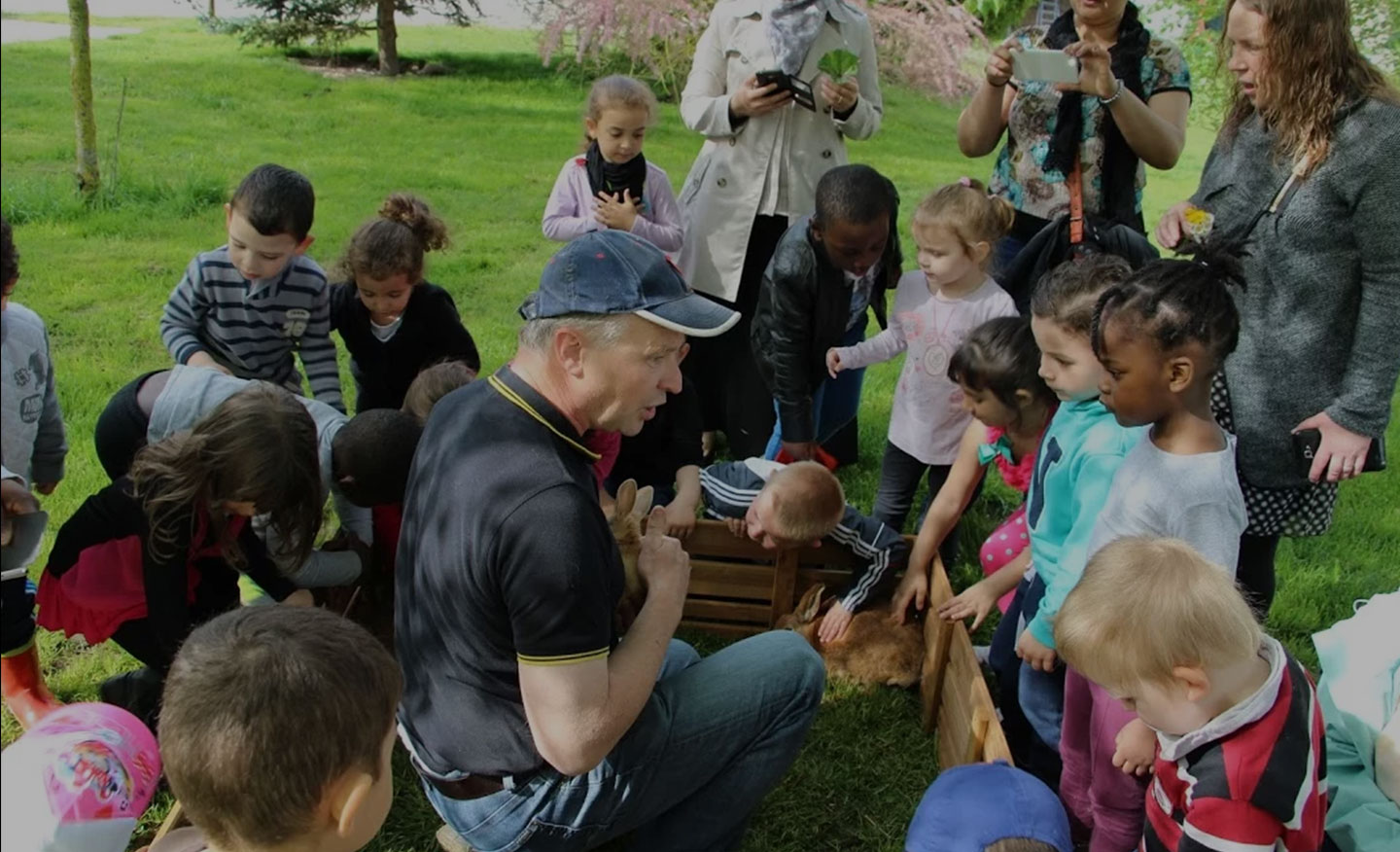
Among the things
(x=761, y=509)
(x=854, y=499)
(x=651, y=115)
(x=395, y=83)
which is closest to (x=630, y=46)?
(x=395, y=83)

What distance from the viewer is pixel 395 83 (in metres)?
14.8

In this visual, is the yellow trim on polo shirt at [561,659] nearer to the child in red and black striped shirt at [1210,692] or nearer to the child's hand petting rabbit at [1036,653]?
the child in red and black striped shirt at [1210,692]

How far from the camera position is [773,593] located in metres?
3.83

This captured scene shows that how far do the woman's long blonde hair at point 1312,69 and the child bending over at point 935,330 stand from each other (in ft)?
3.28

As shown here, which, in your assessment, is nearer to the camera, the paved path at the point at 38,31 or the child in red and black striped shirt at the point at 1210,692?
the child in red and black striped shirt at the point at 1210,692

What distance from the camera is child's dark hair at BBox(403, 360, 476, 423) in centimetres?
350

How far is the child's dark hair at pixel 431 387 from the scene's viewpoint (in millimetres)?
3500

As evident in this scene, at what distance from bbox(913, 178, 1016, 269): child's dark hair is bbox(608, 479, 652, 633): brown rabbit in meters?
1.59

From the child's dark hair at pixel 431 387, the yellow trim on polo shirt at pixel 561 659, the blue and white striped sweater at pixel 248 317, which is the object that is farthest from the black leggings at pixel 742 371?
the yellow trim on polo shirt at pixel 561 659

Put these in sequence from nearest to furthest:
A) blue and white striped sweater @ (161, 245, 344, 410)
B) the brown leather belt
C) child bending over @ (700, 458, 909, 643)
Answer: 1. the brown leather belt
2. child bending over @ (700, 458, 909, 643)
3. blue and white striped sweater @ (161, 245, 344, 410)

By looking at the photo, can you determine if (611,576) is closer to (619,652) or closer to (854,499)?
(619,652)

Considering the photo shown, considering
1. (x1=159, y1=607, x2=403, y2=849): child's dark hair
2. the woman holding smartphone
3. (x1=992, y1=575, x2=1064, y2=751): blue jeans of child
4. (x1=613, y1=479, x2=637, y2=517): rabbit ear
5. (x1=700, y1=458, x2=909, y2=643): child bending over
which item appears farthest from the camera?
the woman holding smartphone

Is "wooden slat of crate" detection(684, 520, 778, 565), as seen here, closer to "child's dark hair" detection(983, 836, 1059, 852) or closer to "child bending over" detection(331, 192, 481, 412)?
"child bending over" detection(331, 192, 481, 412)

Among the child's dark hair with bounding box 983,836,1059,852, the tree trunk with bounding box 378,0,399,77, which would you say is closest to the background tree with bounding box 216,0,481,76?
the tree trunk with bounding box 378,0,399,77
